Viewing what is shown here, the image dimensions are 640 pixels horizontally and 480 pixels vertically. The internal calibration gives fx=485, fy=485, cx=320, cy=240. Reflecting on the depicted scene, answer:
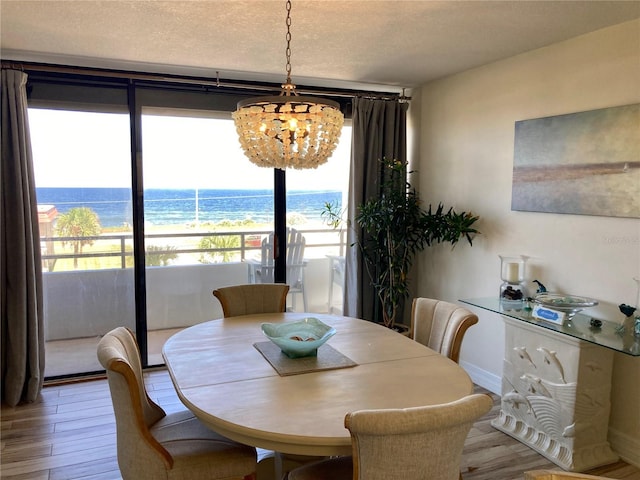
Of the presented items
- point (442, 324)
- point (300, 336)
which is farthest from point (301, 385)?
point (442, 324)

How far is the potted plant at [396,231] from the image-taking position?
3.94 m

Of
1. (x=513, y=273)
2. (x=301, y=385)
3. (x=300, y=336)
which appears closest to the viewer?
(x=301, y=385)

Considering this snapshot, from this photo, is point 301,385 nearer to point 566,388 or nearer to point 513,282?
point 566,388

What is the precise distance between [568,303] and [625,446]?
0.90 metres

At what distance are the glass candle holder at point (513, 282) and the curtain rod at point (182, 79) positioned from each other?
1919 millimetres

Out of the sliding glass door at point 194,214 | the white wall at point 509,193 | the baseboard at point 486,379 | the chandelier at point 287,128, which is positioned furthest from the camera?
the sliding glass door at point 194,214

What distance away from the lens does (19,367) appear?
3.49 metres

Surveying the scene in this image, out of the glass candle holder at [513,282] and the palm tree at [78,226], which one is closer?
the glass candle holder at [513,282]

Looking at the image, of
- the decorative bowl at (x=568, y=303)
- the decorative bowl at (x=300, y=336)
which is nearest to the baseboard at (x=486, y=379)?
the decorative bowl at (x=568, y=303)

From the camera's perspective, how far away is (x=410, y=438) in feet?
4.68

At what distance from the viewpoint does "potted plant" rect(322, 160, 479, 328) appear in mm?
3941

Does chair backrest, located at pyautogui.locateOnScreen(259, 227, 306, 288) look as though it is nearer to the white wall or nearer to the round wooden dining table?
the white wall

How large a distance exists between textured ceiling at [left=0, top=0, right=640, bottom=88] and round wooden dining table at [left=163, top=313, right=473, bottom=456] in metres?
1.74

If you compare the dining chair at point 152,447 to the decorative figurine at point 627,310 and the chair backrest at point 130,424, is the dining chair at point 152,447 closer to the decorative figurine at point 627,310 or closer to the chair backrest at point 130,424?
the chair backrest at point 130,424
